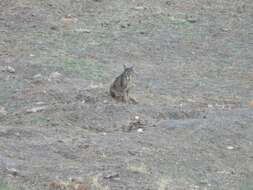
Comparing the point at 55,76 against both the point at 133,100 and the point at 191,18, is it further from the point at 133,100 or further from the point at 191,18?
the point at 191,18

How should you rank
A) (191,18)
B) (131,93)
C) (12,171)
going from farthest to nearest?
(191,18) → (131,93) → (12,171)

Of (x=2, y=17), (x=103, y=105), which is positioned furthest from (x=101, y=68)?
(x=2, y=17)

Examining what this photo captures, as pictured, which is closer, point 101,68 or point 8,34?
point 101,68

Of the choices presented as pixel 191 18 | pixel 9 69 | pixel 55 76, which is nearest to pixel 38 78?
pixel 55 76

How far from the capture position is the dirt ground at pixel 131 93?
23.8ft

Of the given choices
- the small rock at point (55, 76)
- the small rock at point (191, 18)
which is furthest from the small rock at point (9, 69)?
the small rock at point (191, 18)

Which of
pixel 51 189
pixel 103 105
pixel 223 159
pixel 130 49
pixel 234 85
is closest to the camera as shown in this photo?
pixel 51 189

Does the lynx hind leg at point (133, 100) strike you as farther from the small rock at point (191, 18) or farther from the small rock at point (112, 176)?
the small rock at point (191, 18)

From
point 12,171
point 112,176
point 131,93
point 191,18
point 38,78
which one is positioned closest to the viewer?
point 12,171

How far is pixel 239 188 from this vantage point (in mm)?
7133

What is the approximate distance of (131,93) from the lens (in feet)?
33.1

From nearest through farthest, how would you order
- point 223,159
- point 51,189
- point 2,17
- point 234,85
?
1. point 51,189
2. point 223,159
3. point 234,85
4. point 2,17

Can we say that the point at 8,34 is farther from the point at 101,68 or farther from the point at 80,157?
the point at 80,157

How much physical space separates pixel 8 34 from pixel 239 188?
684cm
